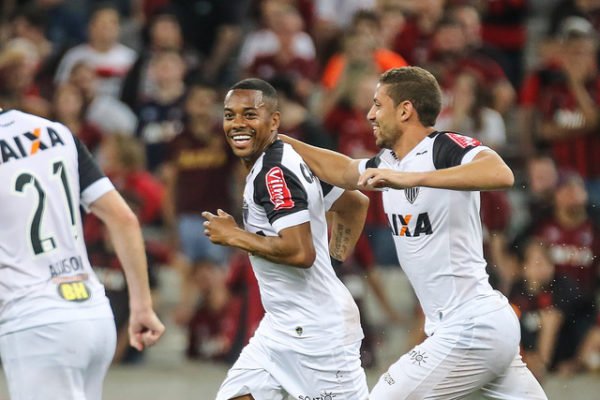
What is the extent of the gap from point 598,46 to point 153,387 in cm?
599

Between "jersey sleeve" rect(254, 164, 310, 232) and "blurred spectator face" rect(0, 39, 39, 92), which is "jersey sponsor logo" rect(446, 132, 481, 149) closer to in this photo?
"jersey sleeve" rect(254, 164, 310, 232)

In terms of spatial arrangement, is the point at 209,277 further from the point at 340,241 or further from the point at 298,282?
the point at 298,282

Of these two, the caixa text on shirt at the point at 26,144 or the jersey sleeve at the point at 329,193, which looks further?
the jersey sleeve at the point at 329,193

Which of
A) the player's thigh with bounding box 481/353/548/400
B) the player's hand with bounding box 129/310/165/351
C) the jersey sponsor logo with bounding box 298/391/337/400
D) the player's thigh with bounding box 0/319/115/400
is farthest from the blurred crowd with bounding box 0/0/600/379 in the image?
the player's thigh with bounding box 0/319/115/400

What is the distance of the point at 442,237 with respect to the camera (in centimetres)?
644

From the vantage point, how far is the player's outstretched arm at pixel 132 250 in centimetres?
586

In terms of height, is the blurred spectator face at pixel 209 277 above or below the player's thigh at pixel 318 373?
below

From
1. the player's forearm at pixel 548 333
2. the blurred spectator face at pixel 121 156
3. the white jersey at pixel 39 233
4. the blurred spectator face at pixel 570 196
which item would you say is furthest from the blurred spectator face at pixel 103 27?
the white jersey at pixel 39 233

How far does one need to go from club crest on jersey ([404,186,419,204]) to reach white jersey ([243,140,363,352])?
0.46 meters

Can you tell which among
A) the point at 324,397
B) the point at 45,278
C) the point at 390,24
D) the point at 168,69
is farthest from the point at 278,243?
the point at 390,24

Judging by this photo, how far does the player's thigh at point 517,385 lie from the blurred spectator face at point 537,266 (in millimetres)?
4302

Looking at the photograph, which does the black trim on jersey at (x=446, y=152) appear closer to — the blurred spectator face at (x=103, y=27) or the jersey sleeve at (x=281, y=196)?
the jersey sleeve at (x=281, y=196)

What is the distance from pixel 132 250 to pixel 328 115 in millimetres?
7264

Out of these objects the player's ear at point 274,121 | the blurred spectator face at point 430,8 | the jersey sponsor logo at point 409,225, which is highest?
the blurred spectator face at point 430,8
